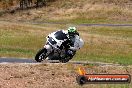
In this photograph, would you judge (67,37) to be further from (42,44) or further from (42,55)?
(42,44)

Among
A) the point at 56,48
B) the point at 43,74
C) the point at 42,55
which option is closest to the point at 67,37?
the point at 56,48

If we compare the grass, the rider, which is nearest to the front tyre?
the rider

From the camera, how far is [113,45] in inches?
1612

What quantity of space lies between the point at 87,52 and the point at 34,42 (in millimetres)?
6380

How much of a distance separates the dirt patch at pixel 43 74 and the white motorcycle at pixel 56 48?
360 centimetres

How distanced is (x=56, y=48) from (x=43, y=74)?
5.61 metres

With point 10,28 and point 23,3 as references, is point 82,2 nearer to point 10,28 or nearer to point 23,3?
point 23,3

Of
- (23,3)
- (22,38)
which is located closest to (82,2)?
(23,3)

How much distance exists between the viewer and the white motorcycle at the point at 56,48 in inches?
864

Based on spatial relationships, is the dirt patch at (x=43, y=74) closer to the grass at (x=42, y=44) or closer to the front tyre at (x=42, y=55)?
the front tyre at (x=42, y=55)

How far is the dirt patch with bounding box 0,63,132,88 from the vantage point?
15.2m

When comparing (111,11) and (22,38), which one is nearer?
(22,38)

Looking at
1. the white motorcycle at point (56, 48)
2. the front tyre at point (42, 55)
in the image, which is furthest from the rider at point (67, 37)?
the front tyre at point (42, 55)

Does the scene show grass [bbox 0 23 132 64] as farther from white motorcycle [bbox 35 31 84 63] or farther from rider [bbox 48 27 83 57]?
rider [bbox 48 27 83 57]
